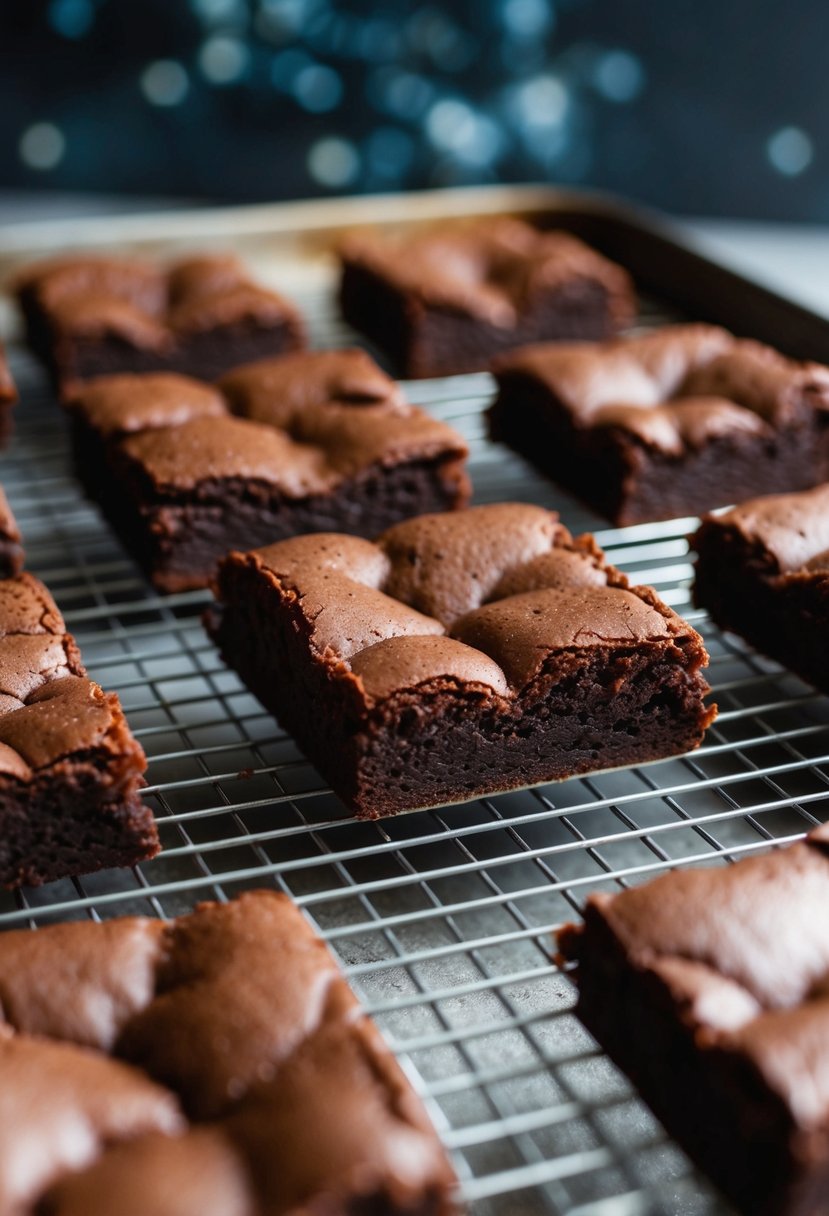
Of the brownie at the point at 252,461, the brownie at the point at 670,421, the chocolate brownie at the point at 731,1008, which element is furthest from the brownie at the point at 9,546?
the chocolate brownie at the point at 731,1008

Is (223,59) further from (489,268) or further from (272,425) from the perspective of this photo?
(272,425)

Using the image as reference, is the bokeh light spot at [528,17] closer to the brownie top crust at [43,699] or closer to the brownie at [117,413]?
the brownie at [117,413]

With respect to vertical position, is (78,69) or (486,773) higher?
(78,69)

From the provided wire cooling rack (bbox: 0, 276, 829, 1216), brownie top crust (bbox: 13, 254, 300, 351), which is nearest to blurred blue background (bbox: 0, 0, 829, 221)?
brownie top crust (bbox: 13, 254, 300, 351)

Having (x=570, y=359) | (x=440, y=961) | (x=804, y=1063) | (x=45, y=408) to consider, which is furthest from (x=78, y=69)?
(x=804, y=1063)

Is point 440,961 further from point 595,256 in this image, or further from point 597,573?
point 595,256

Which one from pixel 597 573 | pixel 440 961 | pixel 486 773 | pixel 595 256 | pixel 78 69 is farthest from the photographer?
pixel 78 69
